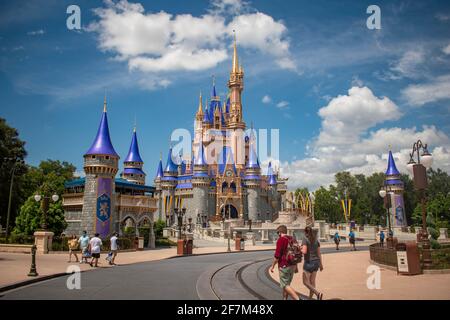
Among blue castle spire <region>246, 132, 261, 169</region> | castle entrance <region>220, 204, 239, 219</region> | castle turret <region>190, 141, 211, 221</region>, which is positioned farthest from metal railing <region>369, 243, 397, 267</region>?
blue castle spire <region>246, 132, 261, 169</region>

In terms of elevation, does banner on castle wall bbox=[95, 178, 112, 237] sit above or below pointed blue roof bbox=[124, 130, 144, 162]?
below

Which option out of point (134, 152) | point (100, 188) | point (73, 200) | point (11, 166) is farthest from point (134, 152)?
point (100, 188)

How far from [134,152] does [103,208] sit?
23.8m

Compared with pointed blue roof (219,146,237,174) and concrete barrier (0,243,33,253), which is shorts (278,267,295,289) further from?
pointed blue roof (219,146,237,174)

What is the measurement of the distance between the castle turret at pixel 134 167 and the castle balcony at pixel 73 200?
53.3ft

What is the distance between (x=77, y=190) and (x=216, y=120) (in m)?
47.3

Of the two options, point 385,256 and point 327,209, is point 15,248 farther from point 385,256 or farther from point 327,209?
point 327,209

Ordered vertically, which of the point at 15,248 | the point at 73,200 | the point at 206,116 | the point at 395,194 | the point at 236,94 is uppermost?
the point at 236,94

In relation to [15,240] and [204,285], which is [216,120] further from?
[204,285]

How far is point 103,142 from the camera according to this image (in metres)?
32.4

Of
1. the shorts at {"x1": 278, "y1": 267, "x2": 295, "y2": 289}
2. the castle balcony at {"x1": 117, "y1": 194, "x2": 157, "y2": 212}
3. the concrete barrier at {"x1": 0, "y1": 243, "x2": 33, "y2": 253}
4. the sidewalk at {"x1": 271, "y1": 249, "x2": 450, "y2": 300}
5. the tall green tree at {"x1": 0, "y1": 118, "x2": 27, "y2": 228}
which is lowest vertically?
the concrete barrier at {"x1": 0, "y1": 243, "x2": 33, "y2": 253}

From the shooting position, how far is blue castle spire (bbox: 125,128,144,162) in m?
52.6

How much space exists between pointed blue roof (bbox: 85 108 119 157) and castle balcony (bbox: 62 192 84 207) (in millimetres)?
4963
